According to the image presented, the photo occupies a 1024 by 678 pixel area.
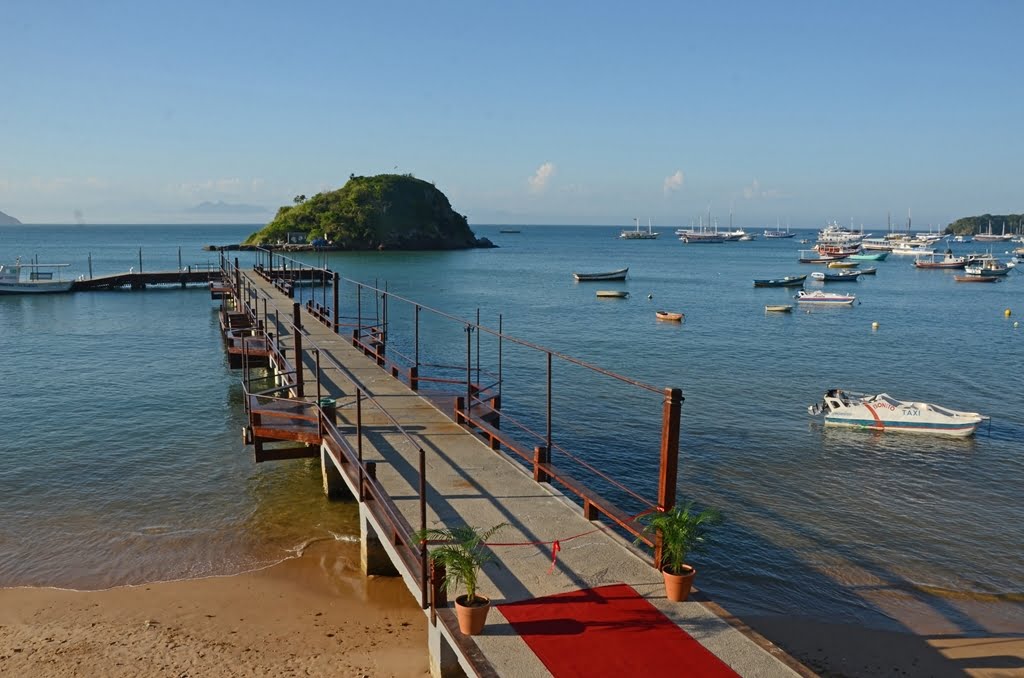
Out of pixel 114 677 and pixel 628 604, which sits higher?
pixel 628 604

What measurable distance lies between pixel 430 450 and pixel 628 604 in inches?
287

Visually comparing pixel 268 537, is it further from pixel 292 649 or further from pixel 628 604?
pixel 628 604

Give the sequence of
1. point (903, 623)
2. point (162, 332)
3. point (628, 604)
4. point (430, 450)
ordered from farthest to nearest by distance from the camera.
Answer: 1. point (162, 332)
2. point (430, 450)
3. point (903, 623)
4. point (628, 604)

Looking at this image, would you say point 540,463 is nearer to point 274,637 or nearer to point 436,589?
point 436,589

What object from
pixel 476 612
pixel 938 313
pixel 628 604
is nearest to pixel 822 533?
pixel 628 604

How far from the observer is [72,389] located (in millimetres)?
32406

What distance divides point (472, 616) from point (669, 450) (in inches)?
140

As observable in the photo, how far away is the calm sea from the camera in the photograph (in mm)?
16375

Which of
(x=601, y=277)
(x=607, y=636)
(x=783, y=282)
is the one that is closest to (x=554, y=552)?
(x=607, y=636)

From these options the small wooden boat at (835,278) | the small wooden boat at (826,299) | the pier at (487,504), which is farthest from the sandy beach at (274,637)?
the small wooden boat at (835,278)

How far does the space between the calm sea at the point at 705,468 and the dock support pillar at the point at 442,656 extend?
22.9 feet

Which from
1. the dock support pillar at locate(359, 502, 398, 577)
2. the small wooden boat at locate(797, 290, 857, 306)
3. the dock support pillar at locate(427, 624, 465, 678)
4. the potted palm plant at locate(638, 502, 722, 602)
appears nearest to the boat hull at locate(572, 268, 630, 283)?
the small wooden boat at locate(797, 290, 857, 306)

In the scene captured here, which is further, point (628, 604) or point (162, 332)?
point (162, 332)

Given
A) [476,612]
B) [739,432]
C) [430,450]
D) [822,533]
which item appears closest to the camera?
[476,612]
